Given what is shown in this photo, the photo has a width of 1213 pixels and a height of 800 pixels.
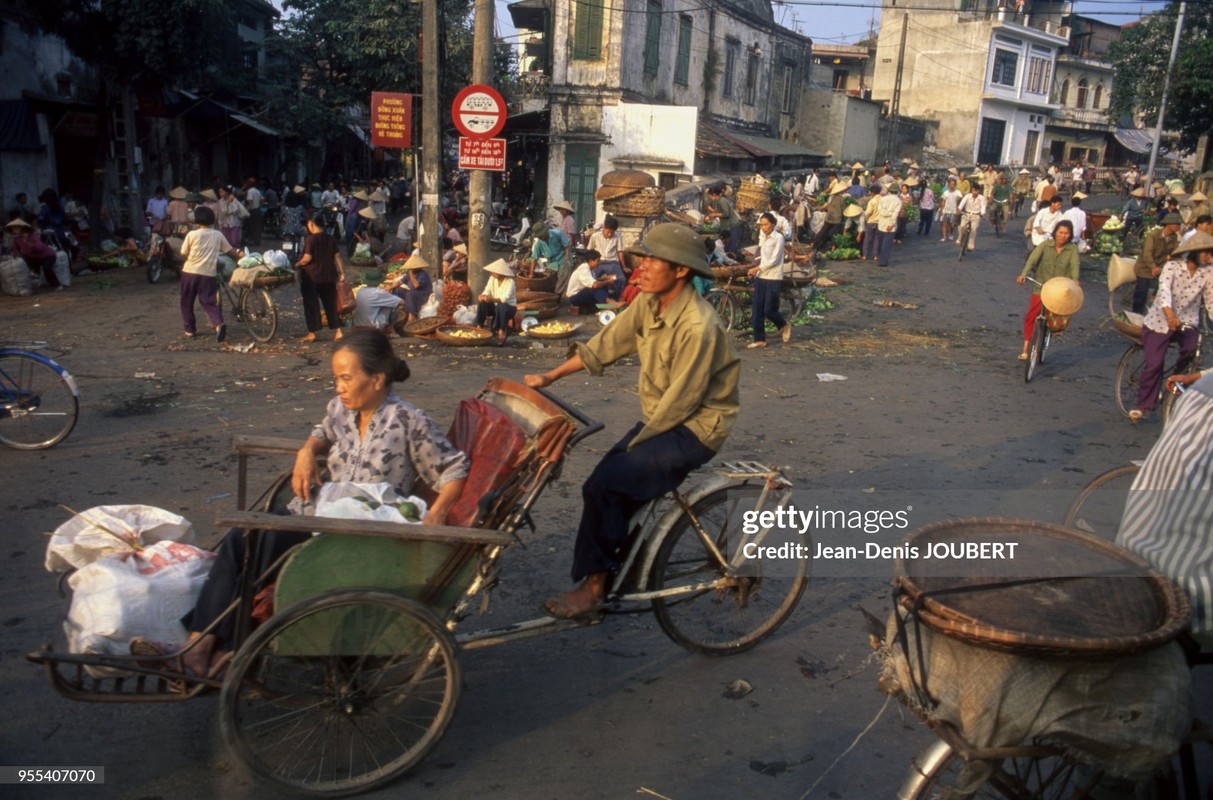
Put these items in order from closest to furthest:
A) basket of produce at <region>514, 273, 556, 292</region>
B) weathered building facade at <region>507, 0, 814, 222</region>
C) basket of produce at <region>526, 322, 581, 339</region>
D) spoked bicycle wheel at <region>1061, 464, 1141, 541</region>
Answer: spoked bicycle wheel at <region>1061, 464, 1141, 541</region>
basket of produce at <region>526, 322, 581, 339</region>
basket of produce at <region>514, 273, 556, 292</region>
weathered building facade at <region>507, 0, 814, 222</region>

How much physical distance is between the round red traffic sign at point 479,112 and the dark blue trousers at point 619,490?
29.2ft

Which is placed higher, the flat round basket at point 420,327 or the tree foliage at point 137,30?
the tree foliage at point 137,30

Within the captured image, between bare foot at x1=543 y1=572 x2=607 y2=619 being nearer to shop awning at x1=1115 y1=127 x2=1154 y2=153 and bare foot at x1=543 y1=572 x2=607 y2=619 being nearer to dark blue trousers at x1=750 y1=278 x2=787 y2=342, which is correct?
dark blue trousers at x1=750 y1=278 x2=787 y2=342

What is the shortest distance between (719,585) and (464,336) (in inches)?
287

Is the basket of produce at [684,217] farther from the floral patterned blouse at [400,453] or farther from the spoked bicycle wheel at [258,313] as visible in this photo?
the floral patterned blouse at [400,453]

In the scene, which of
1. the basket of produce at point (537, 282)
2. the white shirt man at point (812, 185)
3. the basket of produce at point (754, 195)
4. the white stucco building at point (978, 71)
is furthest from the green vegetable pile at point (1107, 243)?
the white stucco building at point (978, 71)

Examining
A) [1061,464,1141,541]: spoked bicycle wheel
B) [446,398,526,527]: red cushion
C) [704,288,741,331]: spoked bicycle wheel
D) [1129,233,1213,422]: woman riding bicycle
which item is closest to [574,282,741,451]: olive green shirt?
[446,398,526,527]: red cushion

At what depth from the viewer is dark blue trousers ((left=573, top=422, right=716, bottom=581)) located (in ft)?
12.0

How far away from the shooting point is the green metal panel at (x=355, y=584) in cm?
296

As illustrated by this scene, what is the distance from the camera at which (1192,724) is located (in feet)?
7.72

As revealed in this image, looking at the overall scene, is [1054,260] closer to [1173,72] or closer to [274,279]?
[274,279]

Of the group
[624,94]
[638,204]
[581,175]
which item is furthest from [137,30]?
[624,94]

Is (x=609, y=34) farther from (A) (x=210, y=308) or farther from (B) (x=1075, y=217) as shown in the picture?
(A) (x=210, y=308)

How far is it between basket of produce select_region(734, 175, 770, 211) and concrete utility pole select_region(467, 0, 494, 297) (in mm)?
7705
